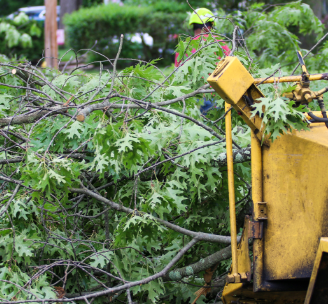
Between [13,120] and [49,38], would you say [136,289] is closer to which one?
[13,120]

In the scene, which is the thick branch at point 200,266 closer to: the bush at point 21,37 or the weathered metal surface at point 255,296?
the weathered metal surface at point 255,296

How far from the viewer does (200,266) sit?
295 cm

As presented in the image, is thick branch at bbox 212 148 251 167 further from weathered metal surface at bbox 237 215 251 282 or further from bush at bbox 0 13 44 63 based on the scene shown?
bush at bbox 0 13 44 63

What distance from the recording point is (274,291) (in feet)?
6.81

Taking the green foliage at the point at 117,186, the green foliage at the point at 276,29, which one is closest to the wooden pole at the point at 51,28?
the green foliage at the point at 276,29

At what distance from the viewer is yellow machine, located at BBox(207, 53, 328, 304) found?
75.7 inches

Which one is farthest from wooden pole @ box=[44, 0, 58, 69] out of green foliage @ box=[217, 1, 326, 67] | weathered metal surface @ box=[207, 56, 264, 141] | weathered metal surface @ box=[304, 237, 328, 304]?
weathered metal surface @ box=[304, 237, 328, 304]

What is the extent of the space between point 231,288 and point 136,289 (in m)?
0.75

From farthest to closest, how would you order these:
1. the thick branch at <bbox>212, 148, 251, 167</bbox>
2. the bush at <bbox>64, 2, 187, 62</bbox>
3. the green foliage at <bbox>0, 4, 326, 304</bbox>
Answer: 1. the bush at <bbox>64, 2, 187, 62</bbox>
2. the thick branch at <bbox>212, 148, 251, 167</bbox>
3. the green foliage at <bbox>0, 4, 326, 304</bbox>

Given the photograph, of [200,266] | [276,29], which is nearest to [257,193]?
[200,266]

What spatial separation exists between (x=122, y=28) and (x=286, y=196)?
1247cm

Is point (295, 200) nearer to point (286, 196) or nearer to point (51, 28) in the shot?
point (286, 196)

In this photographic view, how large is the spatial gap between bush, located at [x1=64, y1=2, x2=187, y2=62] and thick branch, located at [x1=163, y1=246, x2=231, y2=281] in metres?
11.1

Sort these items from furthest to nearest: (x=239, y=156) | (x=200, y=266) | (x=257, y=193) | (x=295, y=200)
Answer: (x=200, y=266) → (x=239, y=156) → (x=257, y=193) → (x=295, y=200)
